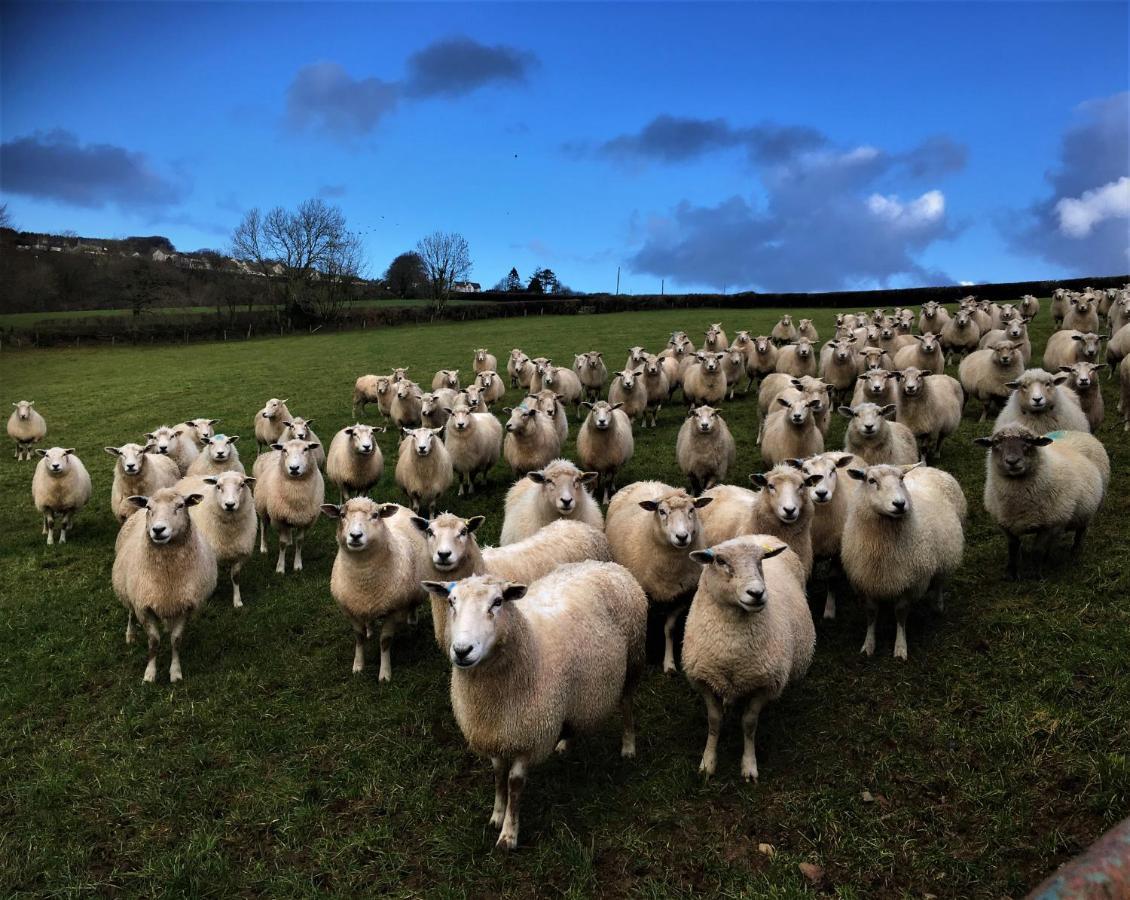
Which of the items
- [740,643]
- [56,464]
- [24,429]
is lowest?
[24,429]

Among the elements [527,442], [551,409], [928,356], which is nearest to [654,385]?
[551,409]

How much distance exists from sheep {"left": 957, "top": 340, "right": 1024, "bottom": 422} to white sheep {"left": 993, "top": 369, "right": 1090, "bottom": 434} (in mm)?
4111

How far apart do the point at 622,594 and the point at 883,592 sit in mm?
2788

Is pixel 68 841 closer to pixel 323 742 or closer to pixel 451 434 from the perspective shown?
pixel 323 742

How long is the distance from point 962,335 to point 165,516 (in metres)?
21.7

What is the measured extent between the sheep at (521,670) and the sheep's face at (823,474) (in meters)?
2.92

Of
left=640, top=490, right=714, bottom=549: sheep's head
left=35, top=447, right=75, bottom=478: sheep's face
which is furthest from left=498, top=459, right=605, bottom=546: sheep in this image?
left=35, top=447, right=75, bottom=478: sheep's face

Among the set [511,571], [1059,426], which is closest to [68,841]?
[511,571]

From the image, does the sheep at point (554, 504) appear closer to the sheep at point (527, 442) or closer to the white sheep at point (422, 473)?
the white sheep at point (422, 473)

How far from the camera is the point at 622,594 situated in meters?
5.62

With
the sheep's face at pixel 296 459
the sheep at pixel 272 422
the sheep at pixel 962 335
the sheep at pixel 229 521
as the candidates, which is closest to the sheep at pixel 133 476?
the sheep at pixel 229 521

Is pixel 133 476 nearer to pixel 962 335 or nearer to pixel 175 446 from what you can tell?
pixel 175 446

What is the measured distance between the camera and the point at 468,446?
13133 millimetres

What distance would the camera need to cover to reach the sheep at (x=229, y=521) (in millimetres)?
8898
